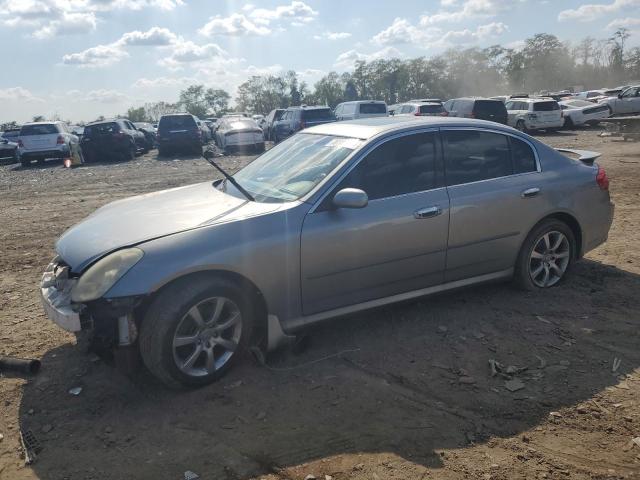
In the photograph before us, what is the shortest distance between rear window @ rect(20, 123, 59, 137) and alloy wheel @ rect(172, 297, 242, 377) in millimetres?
19274

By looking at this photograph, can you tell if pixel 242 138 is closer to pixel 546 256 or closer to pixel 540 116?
pixel 540 116

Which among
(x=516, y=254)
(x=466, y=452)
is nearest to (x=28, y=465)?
(x=466, y=452)

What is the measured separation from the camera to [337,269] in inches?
155

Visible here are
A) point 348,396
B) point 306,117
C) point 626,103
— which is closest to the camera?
point 348,396

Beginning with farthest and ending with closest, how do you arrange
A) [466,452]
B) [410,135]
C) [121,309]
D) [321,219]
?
1. [410,135]
2. [321,219]
3. [121,309]
4. [466,452]

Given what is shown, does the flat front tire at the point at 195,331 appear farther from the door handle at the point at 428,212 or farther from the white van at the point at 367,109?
the white van at the point at 367,109

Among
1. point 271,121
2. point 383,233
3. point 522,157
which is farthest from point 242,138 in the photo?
point 383,233

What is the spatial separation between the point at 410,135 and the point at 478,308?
1.66m

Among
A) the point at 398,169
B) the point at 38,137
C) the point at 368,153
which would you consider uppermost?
the point at 38,137

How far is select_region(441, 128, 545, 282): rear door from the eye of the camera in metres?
4.49

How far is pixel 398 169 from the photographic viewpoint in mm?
4309

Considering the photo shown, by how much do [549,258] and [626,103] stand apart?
2700 centimetres

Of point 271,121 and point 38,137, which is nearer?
point 38,137

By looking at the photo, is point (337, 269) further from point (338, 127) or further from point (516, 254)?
point (516, 254)
